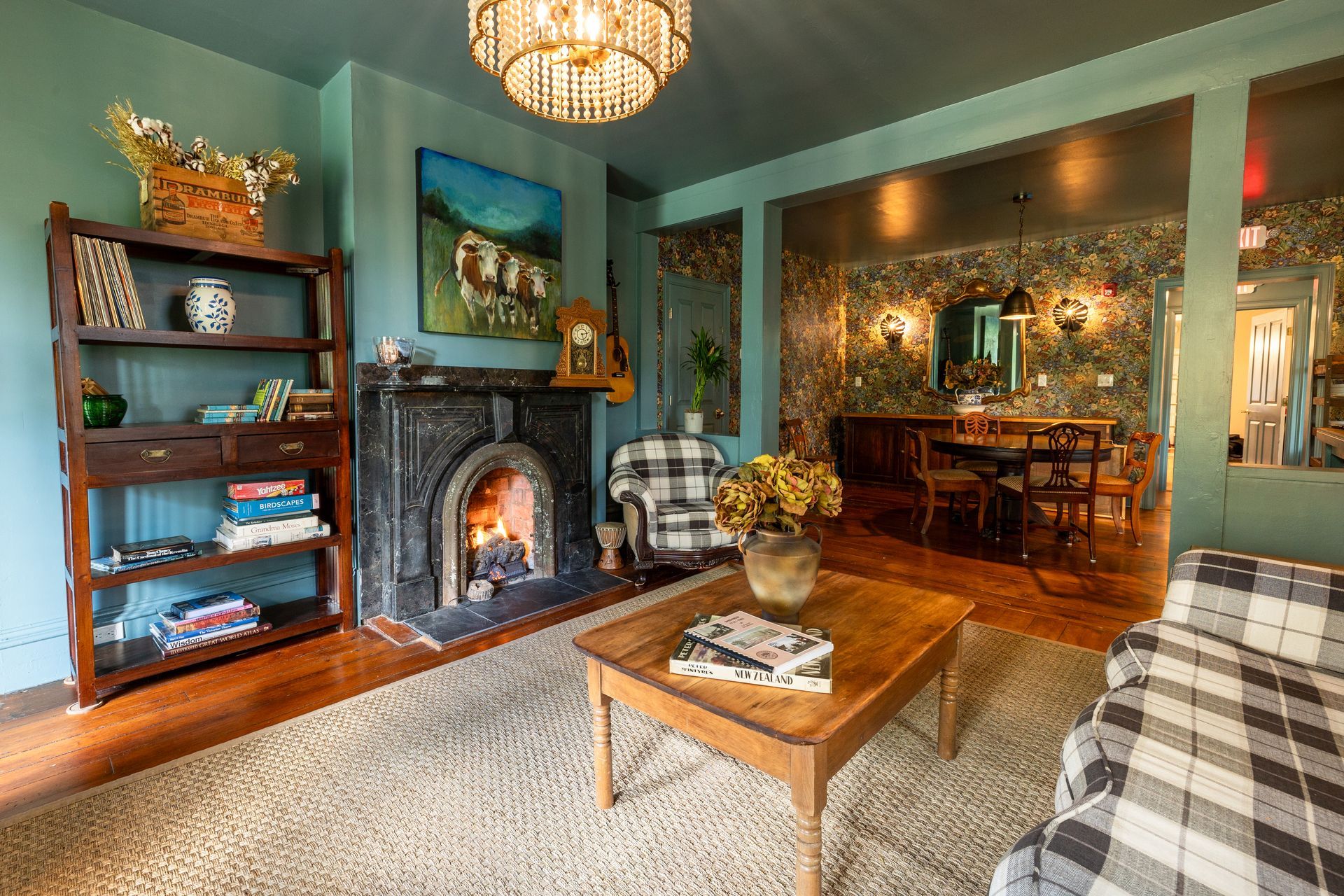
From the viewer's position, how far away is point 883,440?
733 centimetres

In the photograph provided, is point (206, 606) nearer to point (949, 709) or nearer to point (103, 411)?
point (103, 411)

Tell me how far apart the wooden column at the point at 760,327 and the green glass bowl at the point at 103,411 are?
321 cm

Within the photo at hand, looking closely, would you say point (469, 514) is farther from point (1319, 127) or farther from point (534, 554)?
point (1319, 127)

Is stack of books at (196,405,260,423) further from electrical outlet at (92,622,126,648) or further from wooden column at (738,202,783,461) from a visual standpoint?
wooden column at (738,202,783,461)

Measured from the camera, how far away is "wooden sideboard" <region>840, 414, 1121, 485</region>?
6859 mm

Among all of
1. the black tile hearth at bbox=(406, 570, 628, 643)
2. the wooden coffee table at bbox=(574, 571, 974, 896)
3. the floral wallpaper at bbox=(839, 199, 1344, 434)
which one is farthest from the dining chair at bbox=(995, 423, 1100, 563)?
the black tile hearth at bbox=(406, 570, 628, 643)

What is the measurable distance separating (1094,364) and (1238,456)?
10.5 ft

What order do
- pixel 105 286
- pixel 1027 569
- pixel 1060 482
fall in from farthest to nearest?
pixel 1060 482
pixel 1027 569
pixel 105 286

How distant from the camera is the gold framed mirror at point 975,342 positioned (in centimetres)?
660

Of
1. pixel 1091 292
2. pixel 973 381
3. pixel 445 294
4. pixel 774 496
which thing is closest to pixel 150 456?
pixel 445 294

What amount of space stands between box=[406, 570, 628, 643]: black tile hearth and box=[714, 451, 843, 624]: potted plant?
1769mm

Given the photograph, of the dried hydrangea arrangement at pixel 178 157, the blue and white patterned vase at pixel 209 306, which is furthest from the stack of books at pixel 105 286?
the dried hydrangea arrangement at pixel 178 157

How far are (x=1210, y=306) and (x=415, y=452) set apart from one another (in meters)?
3.65

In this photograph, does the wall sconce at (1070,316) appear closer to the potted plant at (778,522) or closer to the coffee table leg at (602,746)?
the potted plant at (778,522)
